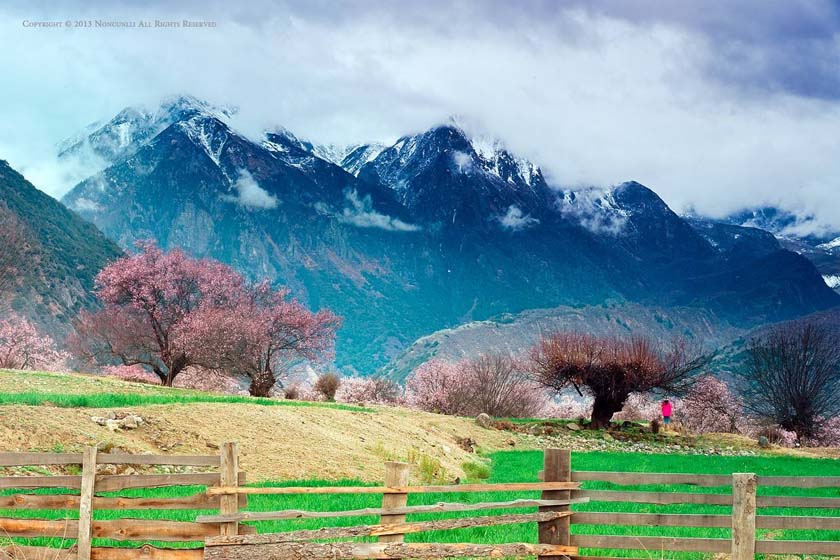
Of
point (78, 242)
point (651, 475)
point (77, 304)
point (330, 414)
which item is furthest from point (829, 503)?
point (78, 242)

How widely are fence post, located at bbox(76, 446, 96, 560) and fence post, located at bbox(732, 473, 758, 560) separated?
7.38 m

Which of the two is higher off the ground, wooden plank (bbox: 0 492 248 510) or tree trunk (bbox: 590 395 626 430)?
tree trunk (bbox: 590 395 626 430)

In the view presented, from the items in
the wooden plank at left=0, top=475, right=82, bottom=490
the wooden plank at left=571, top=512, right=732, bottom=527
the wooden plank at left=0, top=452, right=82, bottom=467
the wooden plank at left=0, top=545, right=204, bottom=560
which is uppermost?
the wooden plank at left=0, top=452, right=82, bottom=467

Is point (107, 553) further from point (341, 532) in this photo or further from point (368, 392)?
point (368, 392)

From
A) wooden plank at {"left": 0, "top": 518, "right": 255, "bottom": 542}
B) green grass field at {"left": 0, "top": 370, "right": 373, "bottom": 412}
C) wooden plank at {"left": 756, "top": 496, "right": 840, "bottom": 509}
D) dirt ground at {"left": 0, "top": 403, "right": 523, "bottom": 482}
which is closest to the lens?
wooden plank at {"left": 756, "top": 496, "right": 840, "bottom": 509}

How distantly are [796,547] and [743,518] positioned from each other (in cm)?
90

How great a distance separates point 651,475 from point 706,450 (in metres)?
32.7

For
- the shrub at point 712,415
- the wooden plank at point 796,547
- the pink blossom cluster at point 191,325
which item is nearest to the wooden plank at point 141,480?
the wooden plank at point 796,547

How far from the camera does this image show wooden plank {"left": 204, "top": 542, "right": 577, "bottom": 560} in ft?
31.7

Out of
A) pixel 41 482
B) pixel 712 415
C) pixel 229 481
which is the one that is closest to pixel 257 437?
pixel 41 482

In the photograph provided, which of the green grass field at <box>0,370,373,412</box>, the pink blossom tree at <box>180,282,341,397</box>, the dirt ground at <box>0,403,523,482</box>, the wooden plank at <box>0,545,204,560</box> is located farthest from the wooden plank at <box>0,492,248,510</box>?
the pink blossom tree at <box>180,282,341,397</box>

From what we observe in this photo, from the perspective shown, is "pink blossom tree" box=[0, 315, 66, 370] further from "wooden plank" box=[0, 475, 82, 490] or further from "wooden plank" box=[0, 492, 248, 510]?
"wooden plank" box=[0, 492, 248, 510]

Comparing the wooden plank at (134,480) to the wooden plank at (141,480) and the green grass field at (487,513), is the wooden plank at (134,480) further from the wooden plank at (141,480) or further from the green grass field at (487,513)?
the green grass field at (487,513)

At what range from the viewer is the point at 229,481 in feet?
34.0
